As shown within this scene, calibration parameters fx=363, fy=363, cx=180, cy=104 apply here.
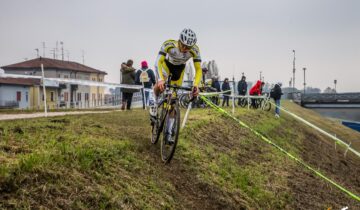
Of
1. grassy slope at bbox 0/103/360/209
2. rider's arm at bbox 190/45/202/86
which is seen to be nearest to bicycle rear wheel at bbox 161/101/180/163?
grassy slope at bbox 0/103/360/209

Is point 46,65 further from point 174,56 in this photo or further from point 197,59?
point 197,59

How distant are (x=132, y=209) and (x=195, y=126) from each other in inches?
260

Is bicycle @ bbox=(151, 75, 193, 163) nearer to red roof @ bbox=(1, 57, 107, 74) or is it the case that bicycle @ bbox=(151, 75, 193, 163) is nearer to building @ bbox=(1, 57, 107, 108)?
building @ bbox=(1, 57, 107, 108)

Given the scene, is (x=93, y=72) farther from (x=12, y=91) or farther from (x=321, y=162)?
(x=321, y=162)

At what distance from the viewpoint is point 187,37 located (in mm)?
6859

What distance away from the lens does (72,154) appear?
577 centimetres

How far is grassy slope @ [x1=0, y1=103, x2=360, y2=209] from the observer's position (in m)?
4.70

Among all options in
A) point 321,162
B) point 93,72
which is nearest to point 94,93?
point 93,72

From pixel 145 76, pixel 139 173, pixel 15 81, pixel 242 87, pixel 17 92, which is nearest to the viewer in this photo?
pixel 139 173

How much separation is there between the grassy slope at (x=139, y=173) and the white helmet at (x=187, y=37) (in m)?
2.36

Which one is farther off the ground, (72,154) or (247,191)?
(72,154)

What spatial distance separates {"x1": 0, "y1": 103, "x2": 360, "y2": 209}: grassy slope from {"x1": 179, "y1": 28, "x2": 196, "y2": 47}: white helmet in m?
2.36

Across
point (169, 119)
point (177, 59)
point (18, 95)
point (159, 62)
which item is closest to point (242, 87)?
point (177, 59)

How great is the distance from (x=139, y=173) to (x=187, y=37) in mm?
2667
